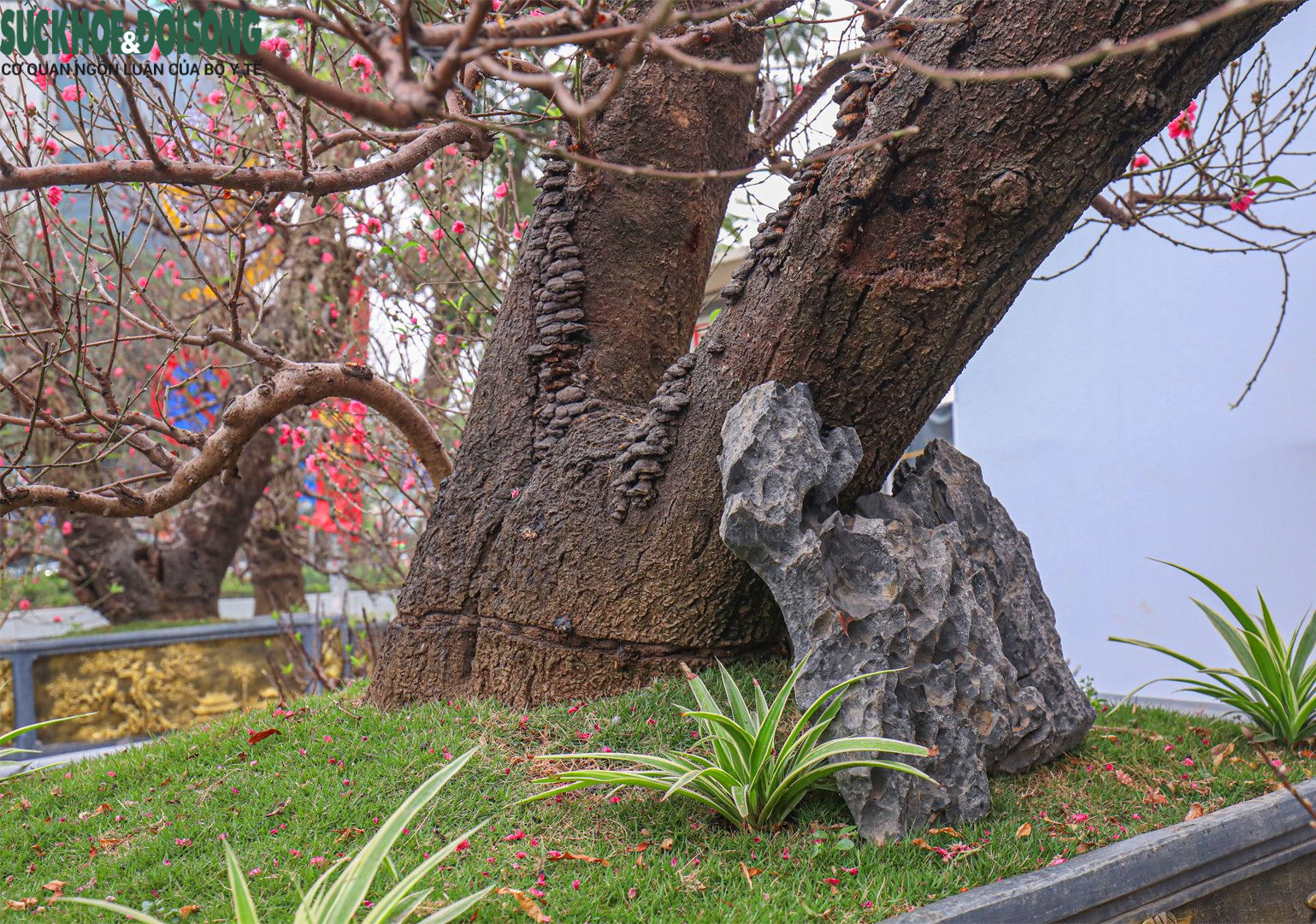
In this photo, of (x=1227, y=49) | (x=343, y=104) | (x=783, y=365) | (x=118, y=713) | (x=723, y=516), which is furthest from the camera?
(x=118, y=713)

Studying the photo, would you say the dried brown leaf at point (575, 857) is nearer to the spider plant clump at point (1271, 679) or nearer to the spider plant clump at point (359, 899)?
the spider plant clump at point (359, 899)

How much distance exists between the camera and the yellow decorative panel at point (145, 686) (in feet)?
21.6

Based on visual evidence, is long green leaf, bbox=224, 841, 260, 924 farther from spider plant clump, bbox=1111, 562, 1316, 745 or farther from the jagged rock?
spider plant clump, bbox=1111, 562, 1316, 745

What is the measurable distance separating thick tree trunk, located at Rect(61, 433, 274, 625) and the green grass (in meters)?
4.91

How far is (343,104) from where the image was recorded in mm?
1021

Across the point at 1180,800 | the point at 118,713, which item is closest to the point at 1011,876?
the point at 1180,800

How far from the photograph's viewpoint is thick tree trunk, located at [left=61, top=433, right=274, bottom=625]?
24.8 feet

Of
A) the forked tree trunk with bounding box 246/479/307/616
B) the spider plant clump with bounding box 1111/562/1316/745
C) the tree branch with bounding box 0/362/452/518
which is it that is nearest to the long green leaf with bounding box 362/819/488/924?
the tree branch with bounding box 0/362/452/518

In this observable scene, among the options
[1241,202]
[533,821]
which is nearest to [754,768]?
[533,821]

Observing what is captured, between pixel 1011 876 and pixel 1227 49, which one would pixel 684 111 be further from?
pixel 1011 876

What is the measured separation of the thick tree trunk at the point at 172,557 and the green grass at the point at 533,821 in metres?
4.91

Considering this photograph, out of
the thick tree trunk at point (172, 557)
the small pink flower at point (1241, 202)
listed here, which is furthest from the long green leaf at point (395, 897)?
the thick tree trunk at point (172, 557)

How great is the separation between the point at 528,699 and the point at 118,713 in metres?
5.47

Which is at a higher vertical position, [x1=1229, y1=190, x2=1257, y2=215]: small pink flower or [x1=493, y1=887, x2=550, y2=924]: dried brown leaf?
[x1=1229, y1=190, x2=1257, y2=215]: small pink flower
